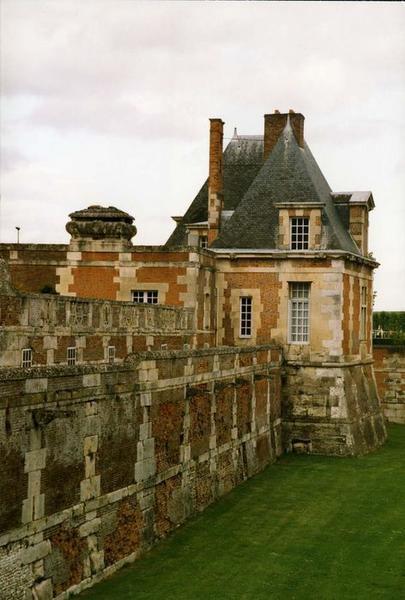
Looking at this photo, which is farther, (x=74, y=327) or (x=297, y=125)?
(x=297, y=125)

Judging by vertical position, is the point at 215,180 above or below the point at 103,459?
above

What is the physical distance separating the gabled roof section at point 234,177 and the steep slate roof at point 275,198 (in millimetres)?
53

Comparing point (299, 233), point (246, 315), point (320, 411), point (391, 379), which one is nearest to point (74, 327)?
point (246, 315)

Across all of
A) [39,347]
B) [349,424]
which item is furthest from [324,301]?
[39,347]

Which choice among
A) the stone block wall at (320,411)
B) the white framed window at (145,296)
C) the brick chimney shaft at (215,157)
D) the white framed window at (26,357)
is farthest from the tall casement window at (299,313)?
the white framed window at (26,357)

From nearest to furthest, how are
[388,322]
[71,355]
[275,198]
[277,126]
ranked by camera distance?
[71,355]
[275,198]
[277,126]
[388,322]

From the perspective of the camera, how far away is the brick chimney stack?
3544 centimetres

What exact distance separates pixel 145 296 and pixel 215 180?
20.7ft

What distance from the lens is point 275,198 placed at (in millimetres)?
33469

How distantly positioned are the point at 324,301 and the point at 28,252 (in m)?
9.98

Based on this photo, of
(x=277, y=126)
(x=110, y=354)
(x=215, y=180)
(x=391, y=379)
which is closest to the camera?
(x=110, y=354)

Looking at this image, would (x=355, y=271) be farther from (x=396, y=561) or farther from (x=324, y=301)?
(x=396, y=561)

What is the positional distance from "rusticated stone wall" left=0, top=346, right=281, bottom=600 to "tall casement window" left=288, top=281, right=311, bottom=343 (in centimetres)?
806

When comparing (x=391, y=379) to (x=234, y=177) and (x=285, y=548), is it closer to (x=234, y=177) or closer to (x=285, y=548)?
(x=234, y=177)
